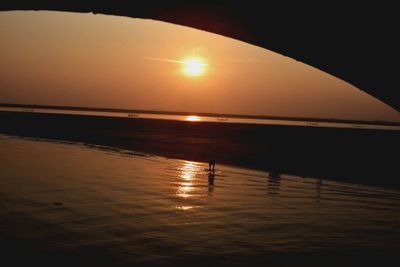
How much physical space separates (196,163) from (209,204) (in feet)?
40.9

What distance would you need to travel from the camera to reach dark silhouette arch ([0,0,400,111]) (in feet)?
9.73

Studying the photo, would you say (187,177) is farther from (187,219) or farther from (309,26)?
(309,26)

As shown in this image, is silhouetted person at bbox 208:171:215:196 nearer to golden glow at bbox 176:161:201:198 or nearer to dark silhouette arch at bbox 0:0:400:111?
golden glow at bbox 176:161:201:198

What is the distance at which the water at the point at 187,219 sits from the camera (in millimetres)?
7707

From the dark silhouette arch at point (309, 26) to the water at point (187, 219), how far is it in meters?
4.69

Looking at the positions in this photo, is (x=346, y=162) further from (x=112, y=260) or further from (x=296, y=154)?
(x=112, y=260)

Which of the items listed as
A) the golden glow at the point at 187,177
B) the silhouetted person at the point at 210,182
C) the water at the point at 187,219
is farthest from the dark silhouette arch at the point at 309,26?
the silhouetted person at the point at 210,182

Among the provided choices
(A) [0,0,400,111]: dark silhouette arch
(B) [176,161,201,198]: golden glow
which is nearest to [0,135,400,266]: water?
(B) [176,161,201,198]: golden glow

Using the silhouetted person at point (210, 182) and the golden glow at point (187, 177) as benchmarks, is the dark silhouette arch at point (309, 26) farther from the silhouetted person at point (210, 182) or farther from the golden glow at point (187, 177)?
the silhouetted person at point (210, 182)

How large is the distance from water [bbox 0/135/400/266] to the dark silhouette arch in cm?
469

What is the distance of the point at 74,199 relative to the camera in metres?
12.3

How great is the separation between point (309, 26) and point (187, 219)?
7.96m

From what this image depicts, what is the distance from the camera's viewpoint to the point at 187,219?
10.5 m

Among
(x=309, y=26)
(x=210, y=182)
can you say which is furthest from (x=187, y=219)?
(x=309, y=26)
